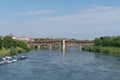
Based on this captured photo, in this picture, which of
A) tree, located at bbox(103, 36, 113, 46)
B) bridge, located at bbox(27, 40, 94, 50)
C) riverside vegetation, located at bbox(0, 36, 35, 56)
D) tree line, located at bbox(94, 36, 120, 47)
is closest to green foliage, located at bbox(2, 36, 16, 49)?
riverside vegetation, located at bbox(0, 36, 35, 56)

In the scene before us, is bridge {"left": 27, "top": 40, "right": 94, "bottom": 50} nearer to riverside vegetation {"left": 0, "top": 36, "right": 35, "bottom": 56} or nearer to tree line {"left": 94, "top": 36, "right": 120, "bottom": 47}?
tree line {"left": 94, "top": 36, "right": 120, "bottom": 47}

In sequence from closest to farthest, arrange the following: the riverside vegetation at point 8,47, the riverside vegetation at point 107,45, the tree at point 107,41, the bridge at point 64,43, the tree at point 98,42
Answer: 1. the riverside vegetation at point 8,47
2. the riverside vegetation at point 107,45
3. the tree at point 107,41
4. the tree at point 98,42
5. the bridge at point 64,43

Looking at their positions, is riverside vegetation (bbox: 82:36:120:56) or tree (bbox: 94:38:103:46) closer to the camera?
riverside vegetation (bbox: 82:36:120:56)

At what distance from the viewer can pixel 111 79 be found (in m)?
34.2

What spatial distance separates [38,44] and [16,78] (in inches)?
3102

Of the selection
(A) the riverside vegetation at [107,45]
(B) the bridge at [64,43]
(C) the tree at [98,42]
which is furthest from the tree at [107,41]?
(B) the bridge at [64,43]

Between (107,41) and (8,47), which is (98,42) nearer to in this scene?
(107,41)

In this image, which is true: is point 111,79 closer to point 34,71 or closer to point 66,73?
point 66,73

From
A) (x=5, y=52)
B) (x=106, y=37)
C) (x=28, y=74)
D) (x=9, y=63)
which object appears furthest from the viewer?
(x=106, y=37)

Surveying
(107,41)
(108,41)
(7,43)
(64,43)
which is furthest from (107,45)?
(7,43)

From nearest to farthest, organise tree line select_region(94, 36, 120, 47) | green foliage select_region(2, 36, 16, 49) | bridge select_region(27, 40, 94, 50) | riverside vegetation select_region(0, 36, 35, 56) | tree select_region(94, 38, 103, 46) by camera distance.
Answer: riverside vegetation select_region(0, 36, 35, 56) < green foliage select_region(2, 36, 16, 49) < tree line select_region(94, 36, 120, 47) < tree select_region(94, 38, 103, 46) < bridge select_region(27, 40, 94, 50)

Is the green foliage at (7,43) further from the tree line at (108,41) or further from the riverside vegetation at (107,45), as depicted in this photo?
the tree line at (108,41)

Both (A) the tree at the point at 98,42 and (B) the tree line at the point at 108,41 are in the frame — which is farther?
(A) the tree at the point at 98,42

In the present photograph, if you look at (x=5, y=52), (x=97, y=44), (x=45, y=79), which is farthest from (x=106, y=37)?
(x=45, y=79)
